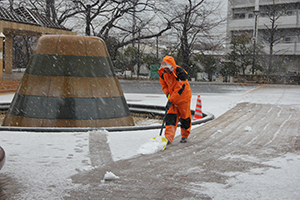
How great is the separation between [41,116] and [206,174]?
13.9 ft

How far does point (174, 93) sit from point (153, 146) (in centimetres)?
96

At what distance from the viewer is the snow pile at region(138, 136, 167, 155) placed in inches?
214

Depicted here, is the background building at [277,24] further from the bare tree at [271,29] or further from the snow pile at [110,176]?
the snow pile at [110,176]

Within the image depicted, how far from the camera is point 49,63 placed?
761cm

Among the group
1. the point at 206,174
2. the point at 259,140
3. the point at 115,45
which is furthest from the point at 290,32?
the point at 206,174

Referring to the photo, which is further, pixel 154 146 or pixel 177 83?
pixel 177 83


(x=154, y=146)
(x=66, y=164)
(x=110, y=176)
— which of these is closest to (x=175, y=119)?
(x=154, y=146)

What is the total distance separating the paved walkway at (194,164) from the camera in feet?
12.4

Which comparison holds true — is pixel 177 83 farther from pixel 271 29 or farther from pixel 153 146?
pixel 271 29

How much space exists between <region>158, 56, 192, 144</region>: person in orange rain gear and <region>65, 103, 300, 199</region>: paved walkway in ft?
1.09

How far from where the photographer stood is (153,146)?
5586 mm

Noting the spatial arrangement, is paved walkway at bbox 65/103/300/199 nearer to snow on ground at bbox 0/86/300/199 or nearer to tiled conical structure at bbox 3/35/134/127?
snow on ground at bbox 0/86/300/199

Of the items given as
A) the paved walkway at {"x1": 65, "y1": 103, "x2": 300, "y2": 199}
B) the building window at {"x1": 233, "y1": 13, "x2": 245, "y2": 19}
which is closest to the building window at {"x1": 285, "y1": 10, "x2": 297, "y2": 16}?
the building window at {"x1": 233, "y1": 13, "x2": 245, "y2": 19}

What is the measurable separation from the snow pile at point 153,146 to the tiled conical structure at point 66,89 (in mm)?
2152
